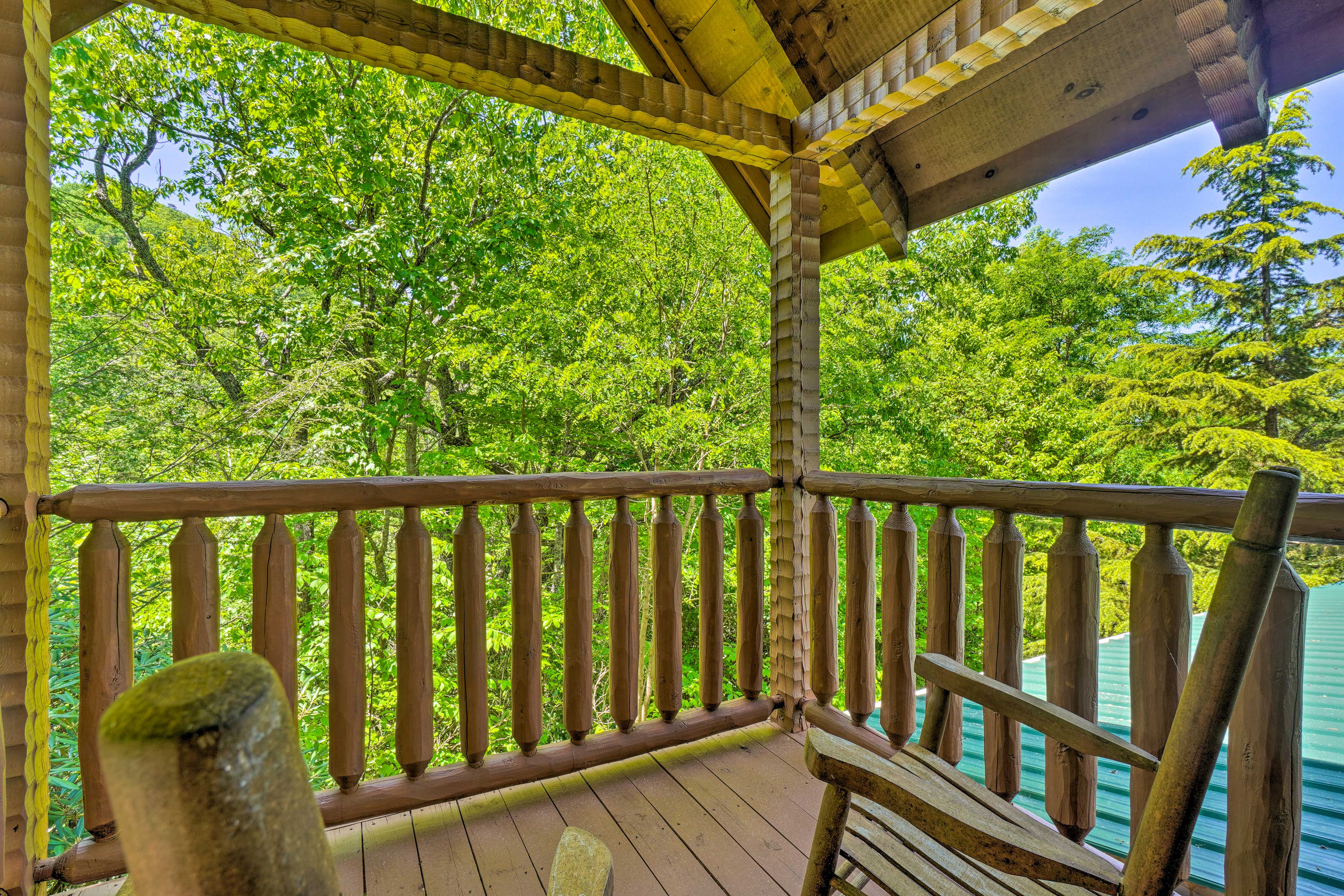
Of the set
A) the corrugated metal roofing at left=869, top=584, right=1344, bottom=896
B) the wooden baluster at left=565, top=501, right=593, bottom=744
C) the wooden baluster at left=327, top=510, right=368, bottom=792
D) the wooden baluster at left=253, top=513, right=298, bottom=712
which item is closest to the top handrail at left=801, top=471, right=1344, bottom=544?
the corrugated metal roofing at left=869, top=584, right=1344, bottom=896

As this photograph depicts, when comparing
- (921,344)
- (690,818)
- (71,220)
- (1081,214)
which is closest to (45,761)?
(690,818)

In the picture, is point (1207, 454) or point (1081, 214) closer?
point (1207, 454)

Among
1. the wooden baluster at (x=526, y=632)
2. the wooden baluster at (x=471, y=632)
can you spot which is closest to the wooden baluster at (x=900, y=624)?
the wooden baluster at (x=526, y=632)

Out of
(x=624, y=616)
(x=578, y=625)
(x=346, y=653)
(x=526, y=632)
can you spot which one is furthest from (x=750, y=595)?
(x=346, y=653)

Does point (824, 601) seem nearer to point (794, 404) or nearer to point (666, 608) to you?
point (666, 608)

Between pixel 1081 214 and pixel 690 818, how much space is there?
12.0m

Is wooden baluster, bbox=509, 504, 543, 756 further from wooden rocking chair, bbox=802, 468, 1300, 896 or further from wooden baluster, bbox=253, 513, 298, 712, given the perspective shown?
wooden rocking chair, bbox=802, 468, 1300, 896

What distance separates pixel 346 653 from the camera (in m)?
1.50

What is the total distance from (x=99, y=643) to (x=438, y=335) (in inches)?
241

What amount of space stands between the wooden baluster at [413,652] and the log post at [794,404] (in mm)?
1114

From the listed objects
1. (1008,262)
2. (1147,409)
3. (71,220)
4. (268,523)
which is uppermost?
(1008,262)

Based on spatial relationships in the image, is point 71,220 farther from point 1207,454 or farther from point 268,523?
point 1207,454

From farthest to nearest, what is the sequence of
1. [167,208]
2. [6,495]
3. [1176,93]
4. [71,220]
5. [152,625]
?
[167,208] → [71,220] → [152,625] → [1176,93] → [6,495]

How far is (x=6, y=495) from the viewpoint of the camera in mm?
1200
